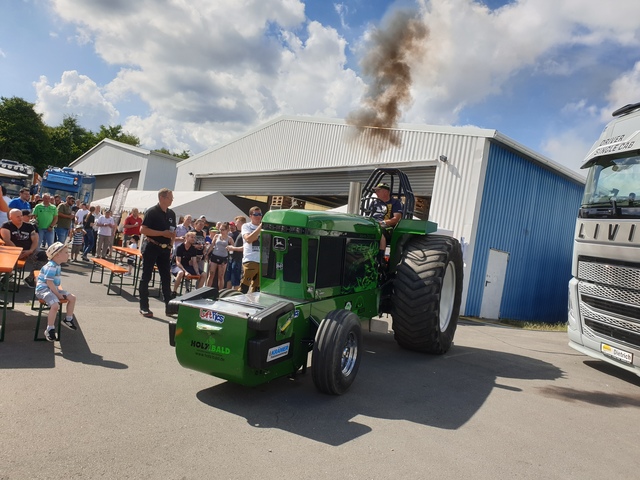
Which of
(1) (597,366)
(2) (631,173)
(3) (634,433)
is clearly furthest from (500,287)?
(3) (634,433)

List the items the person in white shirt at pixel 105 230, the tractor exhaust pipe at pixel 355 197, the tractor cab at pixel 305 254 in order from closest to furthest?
the tractor cab at pixel 305 254 < the tractor exhaust pipe at pixel 355 197 < the person in white shirt at pixel 105 230

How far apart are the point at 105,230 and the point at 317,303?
11.4m

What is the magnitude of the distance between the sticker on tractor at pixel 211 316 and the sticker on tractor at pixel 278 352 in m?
0.49

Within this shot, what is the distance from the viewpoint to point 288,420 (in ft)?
12.8

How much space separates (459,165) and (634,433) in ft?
29.5

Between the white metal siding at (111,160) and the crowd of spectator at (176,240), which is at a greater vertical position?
the white metal siding at (111,160)

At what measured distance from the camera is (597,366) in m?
7.30

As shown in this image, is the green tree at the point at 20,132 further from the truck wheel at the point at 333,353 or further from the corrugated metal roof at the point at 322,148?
the truck wheel at the point at 333,353

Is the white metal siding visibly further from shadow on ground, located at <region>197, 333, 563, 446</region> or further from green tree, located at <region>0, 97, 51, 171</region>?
shadow on ground, located at <region>197, 333, 563, 446</region>

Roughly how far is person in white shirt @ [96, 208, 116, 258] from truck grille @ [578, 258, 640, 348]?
12397 mm

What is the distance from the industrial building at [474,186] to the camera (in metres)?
12.6

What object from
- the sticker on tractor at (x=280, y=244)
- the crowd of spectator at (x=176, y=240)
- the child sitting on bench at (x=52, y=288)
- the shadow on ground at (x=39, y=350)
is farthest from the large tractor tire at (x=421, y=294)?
the child sitting on bench at (x=52, y=288)

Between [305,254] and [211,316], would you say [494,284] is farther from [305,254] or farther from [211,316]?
[211,316]

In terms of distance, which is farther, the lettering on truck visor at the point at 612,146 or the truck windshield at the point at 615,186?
the lettering on truck visor at the point at 612,146
